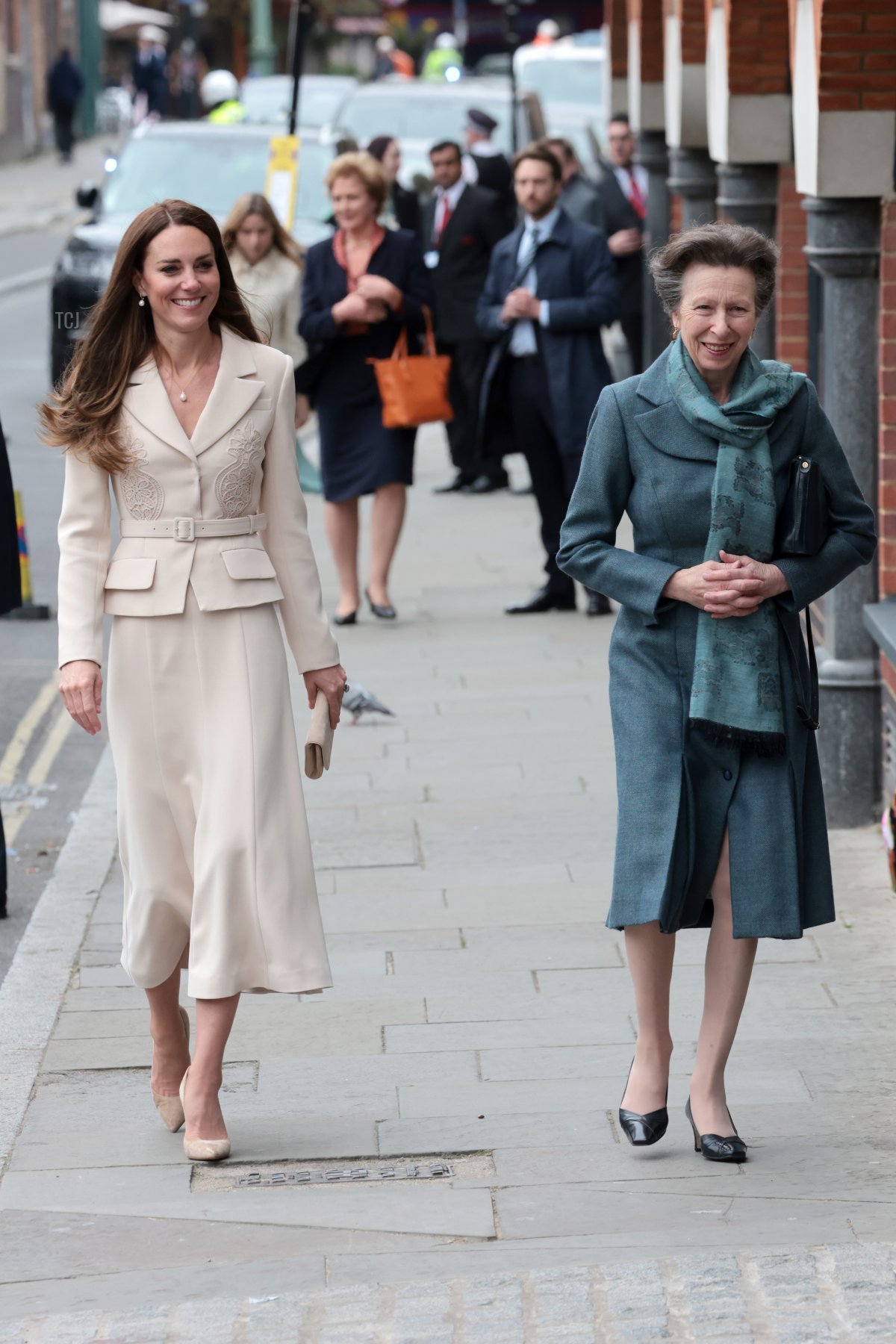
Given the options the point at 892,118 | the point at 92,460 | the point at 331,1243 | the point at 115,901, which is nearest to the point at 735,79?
the point at 892,118

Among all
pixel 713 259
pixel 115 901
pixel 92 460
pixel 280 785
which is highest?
pixel 713 259

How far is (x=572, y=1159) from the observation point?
15.4 feet

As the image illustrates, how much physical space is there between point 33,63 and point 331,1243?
50.2 m

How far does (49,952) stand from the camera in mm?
6242

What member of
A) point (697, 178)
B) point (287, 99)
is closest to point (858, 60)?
point (697, 178)

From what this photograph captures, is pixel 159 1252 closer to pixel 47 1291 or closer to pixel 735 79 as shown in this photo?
pixel 47 1291

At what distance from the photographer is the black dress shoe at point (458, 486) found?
49.1 ft

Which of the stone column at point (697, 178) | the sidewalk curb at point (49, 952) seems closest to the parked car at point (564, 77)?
the stone column at point (697, 178)

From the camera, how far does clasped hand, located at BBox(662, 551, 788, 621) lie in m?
4.46

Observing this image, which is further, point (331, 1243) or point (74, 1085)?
point (74, 1085)

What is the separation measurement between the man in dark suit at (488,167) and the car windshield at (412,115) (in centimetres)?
525

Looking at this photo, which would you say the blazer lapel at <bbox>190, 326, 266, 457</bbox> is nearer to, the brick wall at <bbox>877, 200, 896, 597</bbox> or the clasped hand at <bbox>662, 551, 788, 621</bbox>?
the clasped hand at <bbox>662, 551, 788, 621</bbox>

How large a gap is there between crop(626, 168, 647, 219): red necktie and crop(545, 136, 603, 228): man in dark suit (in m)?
1.06

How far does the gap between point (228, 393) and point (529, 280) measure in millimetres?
5918
